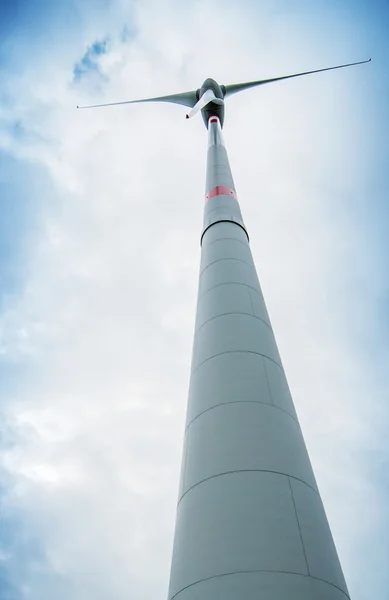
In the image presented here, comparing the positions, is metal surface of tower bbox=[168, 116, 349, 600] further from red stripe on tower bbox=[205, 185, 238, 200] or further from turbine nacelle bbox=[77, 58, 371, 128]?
turbine nacelle bbox=[77, 58, 371, 128]

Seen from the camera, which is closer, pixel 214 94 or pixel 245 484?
pixel 245 484

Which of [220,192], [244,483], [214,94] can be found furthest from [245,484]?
[214,94]

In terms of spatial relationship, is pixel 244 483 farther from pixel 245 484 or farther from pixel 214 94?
pixel 214 94

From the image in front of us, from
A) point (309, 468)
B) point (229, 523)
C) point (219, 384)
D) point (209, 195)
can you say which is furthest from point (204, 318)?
point (209, 195)

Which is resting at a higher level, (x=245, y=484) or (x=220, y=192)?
(x=220, y=192)

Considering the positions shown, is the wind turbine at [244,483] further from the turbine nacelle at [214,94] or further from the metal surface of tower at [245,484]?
the turbine nacelle at [214,94]
